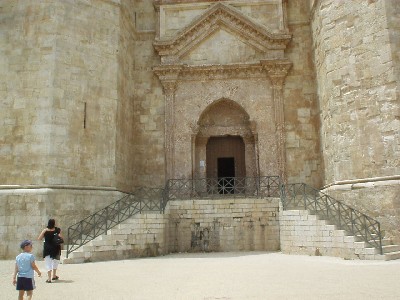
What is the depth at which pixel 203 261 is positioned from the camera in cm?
1002

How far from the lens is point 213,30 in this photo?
612 inches

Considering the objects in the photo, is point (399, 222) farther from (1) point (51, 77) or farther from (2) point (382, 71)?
(1) point (51, 77)

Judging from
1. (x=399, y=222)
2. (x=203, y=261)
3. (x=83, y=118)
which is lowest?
(x=203, y=261)

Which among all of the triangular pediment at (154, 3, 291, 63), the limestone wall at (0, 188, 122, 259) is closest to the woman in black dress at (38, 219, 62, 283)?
the limestone wall at (0, 188, 122, 259)

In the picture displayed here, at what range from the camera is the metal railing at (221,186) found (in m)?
14.1

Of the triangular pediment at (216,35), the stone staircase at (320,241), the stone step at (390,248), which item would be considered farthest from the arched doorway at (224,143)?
the stone step at (390,248)

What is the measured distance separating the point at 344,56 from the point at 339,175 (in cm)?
372

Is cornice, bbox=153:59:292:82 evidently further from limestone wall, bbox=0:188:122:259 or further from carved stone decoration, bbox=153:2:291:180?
limestone wall, bbox=0:188:122:259

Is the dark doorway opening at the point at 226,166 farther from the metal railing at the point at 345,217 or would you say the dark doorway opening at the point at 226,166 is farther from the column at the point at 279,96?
the metal railing at the point at 345,217

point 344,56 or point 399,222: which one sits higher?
point 344,56

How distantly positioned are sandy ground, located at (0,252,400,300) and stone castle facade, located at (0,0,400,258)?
304 centimetres

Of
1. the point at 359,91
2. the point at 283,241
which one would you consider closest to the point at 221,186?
the point at 283,241

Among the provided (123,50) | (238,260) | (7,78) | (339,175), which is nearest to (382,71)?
(339,175)

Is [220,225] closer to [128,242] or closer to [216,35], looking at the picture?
[128,242]
